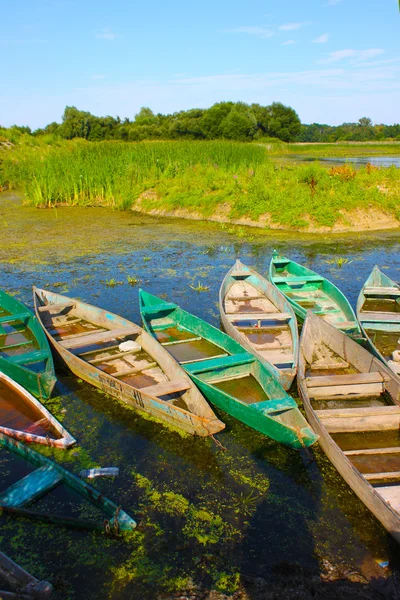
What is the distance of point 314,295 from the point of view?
382 inches

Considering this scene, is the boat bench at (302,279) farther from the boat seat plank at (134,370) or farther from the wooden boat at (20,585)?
the wooden boat at (20,585)

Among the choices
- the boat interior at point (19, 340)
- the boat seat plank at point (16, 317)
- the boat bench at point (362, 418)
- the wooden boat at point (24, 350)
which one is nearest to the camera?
the boat bench at point (362, 418)

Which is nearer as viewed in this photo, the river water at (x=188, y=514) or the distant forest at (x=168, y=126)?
the river water at (x=188, y=514)

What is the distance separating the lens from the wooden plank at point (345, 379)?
5828mm

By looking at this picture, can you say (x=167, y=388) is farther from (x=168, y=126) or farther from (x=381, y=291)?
(x=168, y=126)

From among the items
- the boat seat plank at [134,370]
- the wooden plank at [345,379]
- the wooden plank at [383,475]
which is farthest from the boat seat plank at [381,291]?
the wooden plank at [383,475]

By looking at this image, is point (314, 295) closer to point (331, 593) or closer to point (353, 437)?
point (353, 437)

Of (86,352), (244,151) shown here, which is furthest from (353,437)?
(244,151)

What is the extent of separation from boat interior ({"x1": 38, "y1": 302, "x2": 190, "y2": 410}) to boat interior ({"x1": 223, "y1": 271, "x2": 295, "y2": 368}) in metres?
1.64

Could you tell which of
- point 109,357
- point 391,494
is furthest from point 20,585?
point 109,357

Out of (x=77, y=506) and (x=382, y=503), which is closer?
(x=382, y=503)

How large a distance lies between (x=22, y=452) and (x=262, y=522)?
2.83m

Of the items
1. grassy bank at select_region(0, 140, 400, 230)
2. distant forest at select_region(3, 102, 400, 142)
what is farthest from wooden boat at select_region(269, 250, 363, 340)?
distant forest at select_region(3, 102, 400, 142)

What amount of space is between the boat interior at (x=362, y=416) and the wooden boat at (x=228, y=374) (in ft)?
1.57
